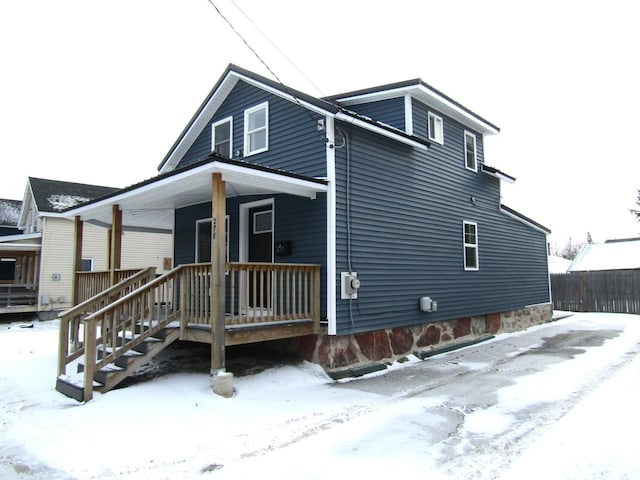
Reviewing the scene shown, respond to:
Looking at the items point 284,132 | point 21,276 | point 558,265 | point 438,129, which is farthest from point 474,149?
point 558,265

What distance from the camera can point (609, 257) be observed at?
89.2 ft

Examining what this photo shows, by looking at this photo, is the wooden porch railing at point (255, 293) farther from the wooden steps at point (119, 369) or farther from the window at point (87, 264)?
the window at point (87, 264)

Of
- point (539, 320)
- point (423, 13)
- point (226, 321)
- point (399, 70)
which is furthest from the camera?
point (539, 320)

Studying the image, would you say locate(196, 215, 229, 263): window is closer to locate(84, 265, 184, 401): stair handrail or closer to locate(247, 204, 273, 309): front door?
locate(247, 204, 273, 309): front door

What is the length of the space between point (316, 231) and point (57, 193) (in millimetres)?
18327

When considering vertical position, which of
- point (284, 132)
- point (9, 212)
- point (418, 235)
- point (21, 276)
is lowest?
point (21, 276)

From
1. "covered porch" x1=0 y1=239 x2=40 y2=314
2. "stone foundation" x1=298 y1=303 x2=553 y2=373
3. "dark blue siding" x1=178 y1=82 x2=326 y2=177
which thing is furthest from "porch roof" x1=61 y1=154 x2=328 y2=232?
"covered porch" x1=0 y1=239 x2=40 y2=314

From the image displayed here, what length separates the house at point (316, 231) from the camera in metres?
7.28

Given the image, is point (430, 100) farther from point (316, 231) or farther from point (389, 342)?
point (389, 342)

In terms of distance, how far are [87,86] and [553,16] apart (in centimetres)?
1332

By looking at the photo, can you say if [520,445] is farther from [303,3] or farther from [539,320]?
[539,320]

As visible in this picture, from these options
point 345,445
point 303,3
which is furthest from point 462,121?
point 345,445

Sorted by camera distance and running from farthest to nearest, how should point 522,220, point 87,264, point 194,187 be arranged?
point 87,264
point 522,220
point 194,187

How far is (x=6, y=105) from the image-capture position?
17.0 meters
